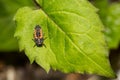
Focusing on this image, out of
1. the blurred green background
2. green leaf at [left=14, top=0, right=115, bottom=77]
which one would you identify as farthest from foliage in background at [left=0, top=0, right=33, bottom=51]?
green leaf at [left=14, top=0, right=115, bottom=77]

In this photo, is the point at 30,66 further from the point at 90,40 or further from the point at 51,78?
the point at 90,40

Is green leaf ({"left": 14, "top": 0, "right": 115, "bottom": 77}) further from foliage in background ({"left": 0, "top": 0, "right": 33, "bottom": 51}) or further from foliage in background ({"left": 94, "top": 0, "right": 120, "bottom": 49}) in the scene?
foliage in background ({"left": 94, "top": 0, "right": 120, "bottom": 49})

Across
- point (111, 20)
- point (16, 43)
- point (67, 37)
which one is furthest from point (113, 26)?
point (67, 37)

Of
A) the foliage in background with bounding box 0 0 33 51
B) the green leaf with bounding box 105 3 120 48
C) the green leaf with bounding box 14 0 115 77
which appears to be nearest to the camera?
the green leaf with bounding box 14 0 115 77

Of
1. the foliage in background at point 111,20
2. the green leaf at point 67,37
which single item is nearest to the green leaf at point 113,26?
the foliage in background at point 111,20

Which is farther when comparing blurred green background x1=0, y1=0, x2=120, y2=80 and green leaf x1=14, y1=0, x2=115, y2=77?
blurred green background x1=0, y1=0, x2=120, y2=80

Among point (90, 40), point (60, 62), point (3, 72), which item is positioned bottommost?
point (3, 72)

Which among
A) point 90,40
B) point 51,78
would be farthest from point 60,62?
point 51,78
